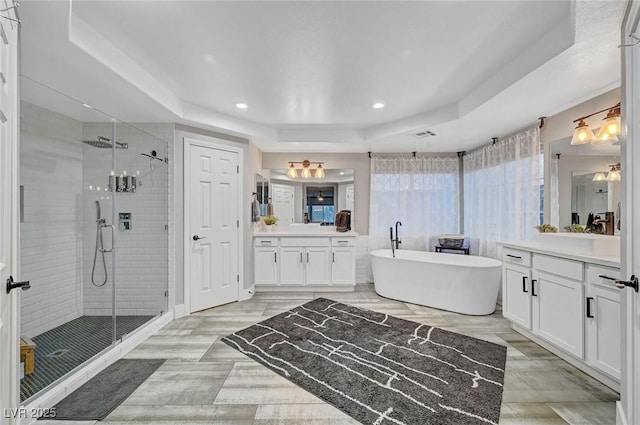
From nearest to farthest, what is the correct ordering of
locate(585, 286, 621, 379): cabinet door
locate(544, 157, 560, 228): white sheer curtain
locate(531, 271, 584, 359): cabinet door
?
locate(585, 286, 621, 379): cabinet door → locate(531, 271, 584, 359): cabinet door → locate(544, 157, 560, 228): white sheer curtain

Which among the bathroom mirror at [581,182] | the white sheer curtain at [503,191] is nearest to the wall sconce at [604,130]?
the bathroom mirror at [581,182]

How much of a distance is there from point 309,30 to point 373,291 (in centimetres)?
351

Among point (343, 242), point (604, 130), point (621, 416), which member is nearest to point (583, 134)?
point (604, 130)

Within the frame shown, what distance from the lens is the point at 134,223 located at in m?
3.00

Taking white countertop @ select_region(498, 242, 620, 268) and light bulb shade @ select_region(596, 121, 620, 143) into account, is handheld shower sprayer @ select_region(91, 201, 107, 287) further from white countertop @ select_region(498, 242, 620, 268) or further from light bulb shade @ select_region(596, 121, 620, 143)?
light bulb shade @ select_region(596, 121, 620, 143)

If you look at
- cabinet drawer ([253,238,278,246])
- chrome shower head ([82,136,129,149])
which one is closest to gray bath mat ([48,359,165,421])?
cabinet drawer ([253,238,278,246])

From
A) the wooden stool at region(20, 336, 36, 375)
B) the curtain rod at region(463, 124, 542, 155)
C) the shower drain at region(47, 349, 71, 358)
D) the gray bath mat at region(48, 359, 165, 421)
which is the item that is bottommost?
the gray bath mat at region(48, 359, 165, 421)

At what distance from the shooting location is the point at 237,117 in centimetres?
335

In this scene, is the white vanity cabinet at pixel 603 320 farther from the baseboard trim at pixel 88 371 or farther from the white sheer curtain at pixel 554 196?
the baseboard trim at pixel 88 371

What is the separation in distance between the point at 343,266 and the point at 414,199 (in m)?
1.70

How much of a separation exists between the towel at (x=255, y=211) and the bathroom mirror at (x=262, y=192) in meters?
0.14

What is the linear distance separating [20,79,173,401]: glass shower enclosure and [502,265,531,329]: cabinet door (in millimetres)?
3745

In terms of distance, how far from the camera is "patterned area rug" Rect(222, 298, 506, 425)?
5.35 feet

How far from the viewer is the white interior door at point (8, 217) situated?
3.53 feet
